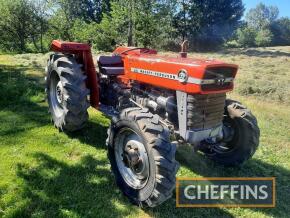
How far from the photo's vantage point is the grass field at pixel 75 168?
151 inches

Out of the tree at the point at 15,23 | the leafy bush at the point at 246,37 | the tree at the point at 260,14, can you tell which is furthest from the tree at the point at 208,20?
the tree at the point at 260,14

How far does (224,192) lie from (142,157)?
1293 mm

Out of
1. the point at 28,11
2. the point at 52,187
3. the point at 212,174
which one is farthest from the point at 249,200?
the point at 28,11

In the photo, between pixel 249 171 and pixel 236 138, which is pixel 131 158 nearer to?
pixel 236 138

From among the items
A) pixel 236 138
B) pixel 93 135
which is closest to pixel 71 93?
pixel 93 135

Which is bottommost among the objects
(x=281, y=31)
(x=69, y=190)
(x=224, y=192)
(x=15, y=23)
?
(x=224, y=192)

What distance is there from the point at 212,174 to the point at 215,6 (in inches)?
1295

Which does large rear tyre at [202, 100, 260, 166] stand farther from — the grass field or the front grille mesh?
the front grille mesh

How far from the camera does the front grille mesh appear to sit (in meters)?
4.01

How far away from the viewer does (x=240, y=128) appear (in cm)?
472

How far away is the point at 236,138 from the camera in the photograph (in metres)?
4.80

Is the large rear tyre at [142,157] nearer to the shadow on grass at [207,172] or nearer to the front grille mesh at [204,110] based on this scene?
the shadow on grass at [207,172]

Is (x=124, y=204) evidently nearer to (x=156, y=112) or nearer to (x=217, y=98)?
(x=156, y=112)

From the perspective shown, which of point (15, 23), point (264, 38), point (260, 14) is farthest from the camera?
point (260, 14)
